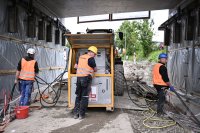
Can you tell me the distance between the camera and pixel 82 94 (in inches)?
257

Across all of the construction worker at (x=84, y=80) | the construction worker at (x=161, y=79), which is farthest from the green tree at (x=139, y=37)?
the construction worker at (x=84, y=80)

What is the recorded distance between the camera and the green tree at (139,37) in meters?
38.7

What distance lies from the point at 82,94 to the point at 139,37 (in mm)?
35339

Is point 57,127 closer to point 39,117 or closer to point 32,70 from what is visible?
point 39,117

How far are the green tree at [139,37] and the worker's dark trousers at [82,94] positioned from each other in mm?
29028

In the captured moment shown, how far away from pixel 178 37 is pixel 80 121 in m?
5.79

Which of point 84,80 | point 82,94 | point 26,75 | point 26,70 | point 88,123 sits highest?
point 26,70

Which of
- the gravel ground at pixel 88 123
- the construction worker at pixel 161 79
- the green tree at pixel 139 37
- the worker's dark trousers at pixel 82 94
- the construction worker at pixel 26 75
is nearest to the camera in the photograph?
the gravel ground at pixel 88 123

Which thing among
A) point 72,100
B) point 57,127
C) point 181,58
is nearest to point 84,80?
point 72,100

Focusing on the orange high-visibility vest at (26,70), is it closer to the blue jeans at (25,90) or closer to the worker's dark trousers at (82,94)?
the blue jeans at (25,90)

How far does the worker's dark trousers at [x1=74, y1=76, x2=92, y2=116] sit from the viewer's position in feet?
21.2

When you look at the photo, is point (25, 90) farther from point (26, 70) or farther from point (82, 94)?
point (82, 94)

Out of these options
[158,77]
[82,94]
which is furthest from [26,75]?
[158,77]

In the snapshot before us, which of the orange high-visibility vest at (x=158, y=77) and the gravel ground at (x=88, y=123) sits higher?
the orange high-visibility vest at (x=158, y=77)
